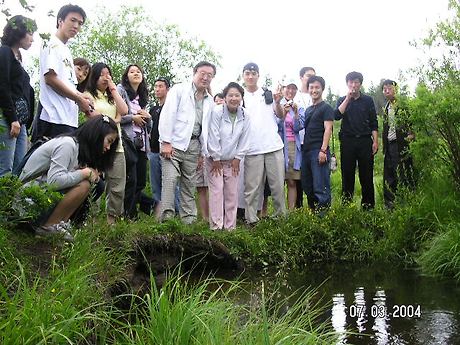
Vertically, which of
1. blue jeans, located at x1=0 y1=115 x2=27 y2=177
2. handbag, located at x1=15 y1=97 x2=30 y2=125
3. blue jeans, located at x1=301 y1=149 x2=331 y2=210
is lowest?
blue jeans, located at x1=301 y1=149 x2=331 y2=210

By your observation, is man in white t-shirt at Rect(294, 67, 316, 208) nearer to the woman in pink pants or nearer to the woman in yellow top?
the woman in pink pants

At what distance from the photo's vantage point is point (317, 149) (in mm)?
7434

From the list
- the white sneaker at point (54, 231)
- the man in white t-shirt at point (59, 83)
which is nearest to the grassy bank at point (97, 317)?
the white sneaker at point (54, 231)

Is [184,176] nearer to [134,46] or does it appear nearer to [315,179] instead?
[315,179]

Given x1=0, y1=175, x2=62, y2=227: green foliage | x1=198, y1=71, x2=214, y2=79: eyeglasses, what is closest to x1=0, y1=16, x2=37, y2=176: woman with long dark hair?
x1=0, y1=175, x2=62, y2=227: green foliage

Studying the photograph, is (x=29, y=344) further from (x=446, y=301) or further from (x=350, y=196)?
(x=350, y=196)

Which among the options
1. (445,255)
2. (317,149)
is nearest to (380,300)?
(445,255)

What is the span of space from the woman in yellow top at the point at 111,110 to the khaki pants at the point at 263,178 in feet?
5.49

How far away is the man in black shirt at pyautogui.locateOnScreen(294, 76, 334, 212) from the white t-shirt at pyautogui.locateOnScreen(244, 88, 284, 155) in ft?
1.46

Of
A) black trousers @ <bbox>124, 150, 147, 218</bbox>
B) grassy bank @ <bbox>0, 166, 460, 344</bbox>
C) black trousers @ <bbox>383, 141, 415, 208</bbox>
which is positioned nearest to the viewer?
grassy bank @ <bbox>0, 166, 460, 344</bbox>

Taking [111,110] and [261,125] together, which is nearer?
[111,110]

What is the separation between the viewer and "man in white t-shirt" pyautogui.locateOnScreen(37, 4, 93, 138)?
16.9 feet

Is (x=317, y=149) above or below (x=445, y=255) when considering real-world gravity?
above

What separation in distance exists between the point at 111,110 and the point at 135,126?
2.26 feet
